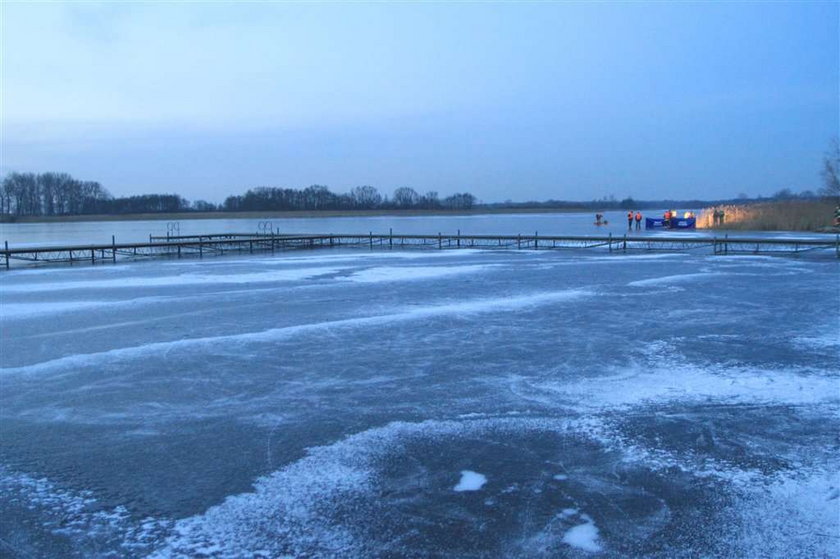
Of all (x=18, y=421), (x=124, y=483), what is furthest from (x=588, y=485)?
(x=18, y=421)

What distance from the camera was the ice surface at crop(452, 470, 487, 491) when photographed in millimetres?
4938

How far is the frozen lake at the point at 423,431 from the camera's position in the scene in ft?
14.1

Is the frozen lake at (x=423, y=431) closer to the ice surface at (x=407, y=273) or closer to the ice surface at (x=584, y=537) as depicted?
the ice surface at (x=584, y=537)

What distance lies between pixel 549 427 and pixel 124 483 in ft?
11.3

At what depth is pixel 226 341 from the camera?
34.1 feet

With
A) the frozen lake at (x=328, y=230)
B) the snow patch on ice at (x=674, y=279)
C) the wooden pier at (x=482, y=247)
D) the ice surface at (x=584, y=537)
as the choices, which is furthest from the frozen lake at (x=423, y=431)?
the frozen lake at (x=328, y=230)

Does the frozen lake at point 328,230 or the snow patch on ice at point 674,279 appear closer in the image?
the snow patch on ice at point 674,279

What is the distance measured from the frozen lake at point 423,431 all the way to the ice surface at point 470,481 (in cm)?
2

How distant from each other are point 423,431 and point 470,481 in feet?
3.93

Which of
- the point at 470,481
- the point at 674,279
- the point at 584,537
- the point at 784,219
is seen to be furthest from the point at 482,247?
the point at 584,537

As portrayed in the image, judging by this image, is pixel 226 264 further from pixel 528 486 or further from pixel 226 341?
pixel 528 486

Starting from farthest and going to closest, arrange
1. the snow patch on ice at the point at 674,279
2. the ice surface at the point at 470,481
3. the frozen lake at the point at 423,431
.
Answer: the snow patch on ice at the point at 674,279 → the ice surface at the point at 470,481 → the frozen lake at the point at 423,431

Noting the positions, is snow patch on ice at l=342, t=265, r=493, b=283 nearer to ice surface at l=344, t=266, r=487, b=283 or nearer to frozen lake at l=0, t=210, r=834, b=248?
ice surface at l=344, t=266, r=487, b=283

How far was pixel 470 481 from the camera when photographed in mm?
5074
